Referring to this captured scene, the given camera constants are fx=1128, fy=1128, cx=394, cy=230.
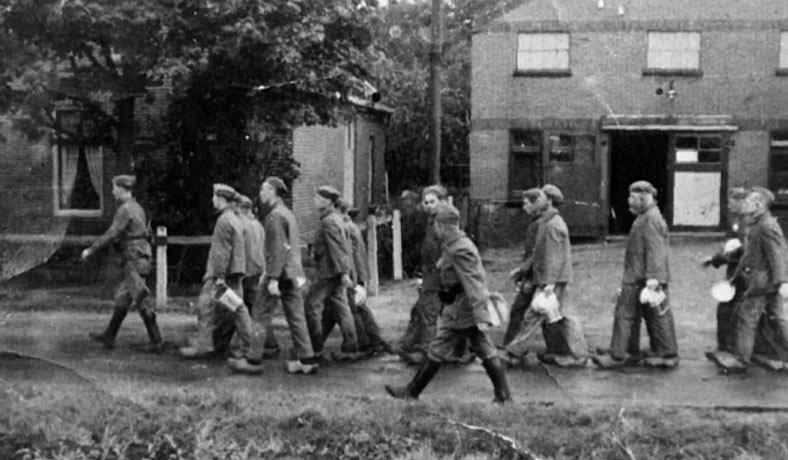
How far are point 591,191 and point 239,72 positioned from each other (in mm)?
12764

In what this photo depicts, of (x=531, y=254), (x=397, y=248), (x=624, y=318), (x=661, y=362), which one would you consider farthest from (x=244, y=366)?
(x=397, y=248)

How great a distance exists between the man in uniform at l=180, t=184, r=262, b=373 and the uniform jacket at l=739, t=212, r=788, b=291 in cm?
489

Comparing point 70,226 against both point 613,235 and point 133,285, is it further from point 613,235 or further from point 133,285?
point 613,235

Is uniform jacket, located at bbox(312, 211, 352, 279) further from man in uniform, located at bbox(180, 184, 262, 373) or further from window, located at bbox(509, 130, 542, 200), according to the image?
window, located at bbox(509, 130, 542, 200)

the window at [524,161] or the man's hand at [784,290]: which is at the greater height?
the window at [524,161]

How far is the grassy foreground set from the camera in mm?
7461

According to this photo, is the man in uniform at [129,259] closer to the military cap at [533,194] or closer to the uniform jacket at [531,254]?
the uniform jacket at [531,254]

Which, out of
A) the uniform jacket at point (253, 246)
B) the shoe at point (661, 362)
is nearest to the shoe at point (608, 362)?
the shoe at point (661, 362)

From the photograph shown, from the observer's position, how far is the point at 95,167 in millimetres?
21219

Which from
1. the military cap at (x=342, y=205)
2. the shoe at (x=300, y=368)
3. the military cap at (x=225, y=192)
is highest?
the military cap at (x=225, y=192)

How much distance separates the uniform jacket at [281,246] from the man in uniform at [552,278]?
2.37 metres

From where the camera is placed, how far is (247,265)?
11594mm

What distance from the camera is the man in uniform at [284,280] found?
10984mm

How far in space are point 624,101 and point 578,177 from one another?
6.88ft
